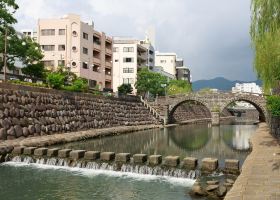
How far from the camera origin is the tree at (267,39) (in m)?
15.2

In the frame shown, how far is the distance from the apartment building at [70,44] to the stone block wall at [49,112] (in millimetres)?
15045

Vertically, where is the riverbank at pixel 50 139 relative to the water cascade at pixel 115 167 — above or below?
above

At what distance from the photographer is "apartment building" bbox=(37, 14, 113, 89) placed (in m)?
64.0

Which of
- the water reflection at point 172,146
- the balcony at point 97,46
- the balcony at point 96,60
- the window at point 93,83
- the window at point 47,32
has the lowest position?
the water reflection at point 172,146

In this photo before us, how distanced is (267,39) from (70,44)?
50.5 meters

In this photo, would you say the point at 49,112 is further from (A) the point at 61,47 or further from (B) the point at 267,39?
(A) the point at 61,47

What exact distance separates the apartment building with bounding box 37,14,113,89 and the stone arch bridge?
1408cm

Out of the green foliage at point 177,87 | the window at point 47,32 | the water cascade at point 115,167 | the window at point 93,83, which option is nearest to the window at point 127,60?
the green foliage at point 177,87

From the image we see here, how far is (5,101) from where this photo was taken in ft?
94.6

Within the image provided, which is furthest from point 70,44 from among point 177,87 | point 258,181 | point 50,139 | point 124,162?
point 258,181

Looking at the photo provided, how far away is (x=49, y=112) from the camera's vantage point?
3428 cm

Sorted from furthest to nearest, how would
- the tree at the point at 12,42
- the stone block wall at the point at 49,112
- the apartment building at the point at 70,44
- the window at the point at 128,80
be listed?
the window at the point at 128,80 < the apartment building at the point at 70,44 < the tree at the point at 12,42 < the stone block wall at the point at 49,112

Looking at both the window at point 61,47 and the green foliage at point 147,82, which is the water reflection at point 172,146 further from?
the green foliage at point 147,82

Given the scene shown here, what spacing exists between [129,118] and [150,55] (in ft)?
169
